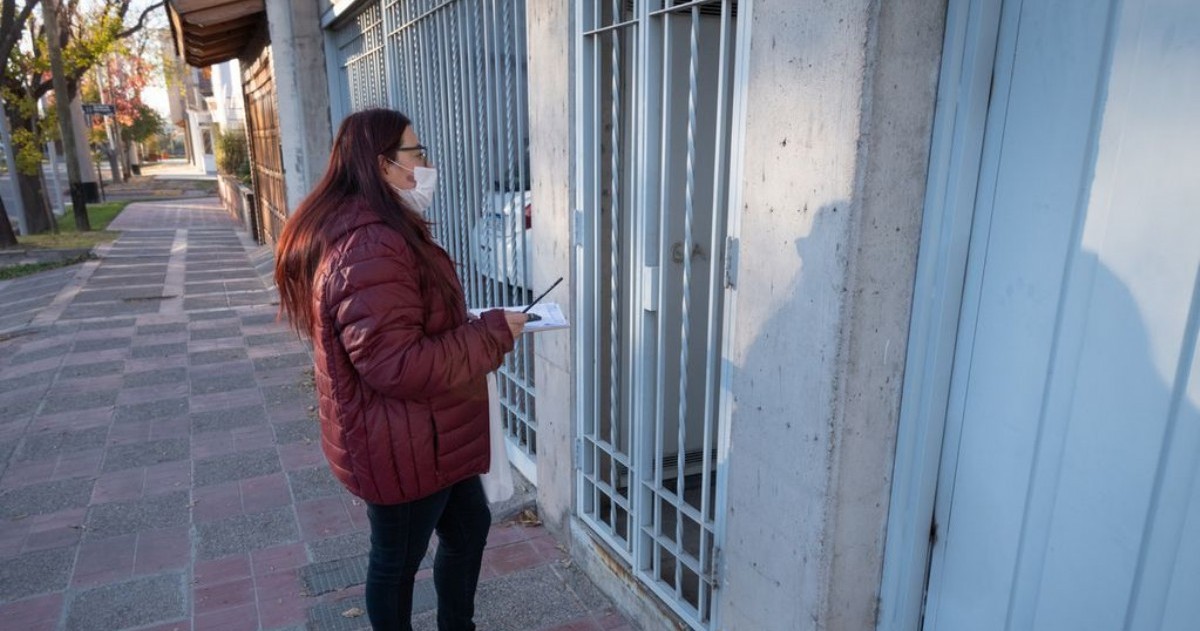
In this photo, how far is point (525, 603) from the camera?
317cm

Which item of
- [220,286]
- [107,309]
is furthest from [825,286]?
[220,286]

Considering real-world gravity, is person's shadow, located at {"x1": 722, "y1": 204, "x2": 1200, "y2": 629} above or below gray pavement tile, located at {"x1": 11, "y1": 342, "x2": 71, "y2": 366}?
above

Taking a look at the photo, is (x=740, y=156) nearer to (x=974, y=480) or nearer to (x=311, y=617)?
(x=974, y=480)

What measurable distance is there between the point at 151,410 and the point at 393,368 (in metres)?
4.49

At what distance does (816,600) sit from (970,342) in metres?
0.77

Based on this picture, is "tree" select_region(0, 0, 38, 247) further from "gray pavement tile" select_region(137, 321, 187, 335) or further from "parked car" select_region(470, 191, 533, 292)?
"parked car" select_region(470, 191, 533, 292)

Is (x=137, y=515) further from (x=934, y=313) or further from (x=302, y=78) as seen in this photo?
(x=302, y=78)

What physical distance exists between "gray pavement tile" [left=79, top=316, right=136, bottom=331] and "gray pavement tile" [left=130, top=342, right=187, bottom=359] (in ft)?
3.50

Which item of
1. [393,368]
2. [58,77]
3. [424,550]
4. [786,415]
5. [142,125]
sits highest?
[58,77]

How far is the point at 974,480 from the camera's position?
6.13ft

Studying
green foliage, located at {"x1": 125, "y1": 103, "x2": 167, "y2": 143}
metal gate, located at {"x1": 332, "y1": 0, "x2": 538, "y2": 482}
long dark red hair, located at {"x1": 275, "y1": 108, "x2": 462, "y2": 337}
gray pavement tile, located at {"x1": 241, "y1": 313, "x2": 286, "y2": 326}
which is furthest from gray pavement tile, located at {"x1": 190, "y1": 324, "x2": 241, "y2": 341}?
green foliage, located at {"x1": 125, "y1": 103, "x2": 167, "y2": 143}

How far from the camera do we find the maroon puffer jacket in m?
1.98

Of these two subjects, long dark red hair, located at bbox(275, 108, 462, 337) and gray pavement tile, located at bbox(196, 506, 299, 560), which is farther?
gray pavement tile, located at bbox(196, 506, 299, 560)

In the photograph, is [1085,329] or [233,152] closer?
[1085,329]
